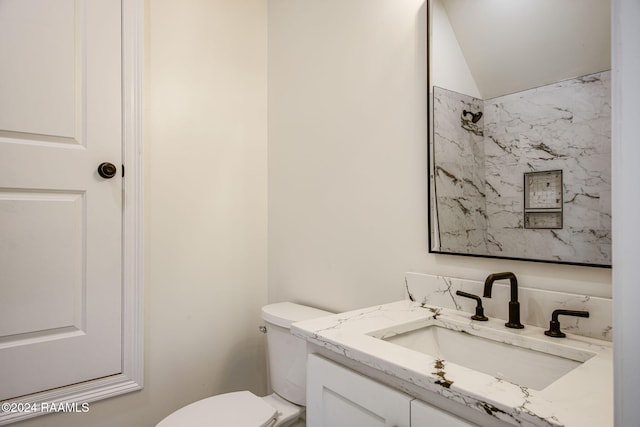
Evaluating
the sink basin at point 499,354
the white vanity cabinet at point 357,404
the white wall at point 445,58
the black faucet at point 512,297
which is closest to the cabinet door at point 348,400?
the white vanity cabinet at point 357,404

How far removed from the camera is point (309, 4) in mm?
1710

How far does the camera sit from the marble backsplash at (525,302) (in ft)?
2.85

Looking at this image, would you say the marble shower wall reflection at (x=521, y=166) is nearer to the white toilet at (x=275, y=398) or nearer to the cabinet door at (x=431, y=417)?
the cabinet door at (x=431, y=417)

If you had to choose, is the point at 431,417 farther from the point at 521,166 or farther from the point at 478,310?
the point at 521,166

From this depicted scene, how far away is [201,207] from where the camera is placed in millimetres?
1718

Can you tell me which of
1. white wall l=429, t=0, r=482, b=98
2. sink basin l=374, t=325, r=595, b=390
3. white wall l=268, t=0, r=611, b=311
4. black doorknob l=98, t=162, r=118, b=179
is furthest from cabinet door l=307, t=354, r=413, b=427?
black doorknob l=98, t=162, r=118, b=179

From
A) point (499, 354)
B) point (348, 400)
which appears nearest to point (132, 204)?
point (348, 400)

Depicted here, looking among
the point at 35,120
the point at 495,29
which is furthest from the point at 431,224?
the point at 35,120

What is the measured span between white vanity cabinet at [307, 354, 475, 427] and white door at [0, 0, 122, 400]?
969 mm

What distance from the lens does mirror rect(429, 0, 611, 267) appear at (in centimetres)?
88

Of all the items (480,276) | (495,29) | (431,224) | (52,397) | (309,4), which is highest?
(309,4)

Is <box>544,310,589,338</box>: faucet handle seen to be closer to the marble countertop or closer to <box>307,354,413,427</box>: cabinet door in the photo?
the marble countertop

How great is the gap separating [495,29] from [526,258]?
68 cm

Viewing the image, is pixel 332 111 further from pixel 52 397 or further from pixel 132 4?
pixel 52 397
